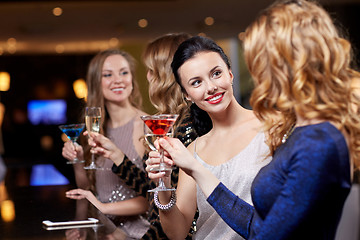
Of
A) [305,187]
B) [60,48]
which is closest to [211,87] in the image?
[305,187]

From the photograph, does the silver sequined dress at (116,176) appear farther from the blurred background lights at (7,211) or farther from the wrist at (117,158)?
the blurred background lights at (7,211)

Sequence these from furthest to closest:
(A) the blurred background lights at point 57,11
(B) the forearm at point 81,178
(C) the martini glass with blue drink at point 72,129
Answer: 1. (A) the blurred background lights at point 57,11
2. (B) the forearm at point 81,178
3. (C) the martini glass with blue drink at point 72,129

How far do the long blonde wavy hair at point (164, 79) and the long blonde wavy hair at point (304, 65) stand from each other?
4.68ft

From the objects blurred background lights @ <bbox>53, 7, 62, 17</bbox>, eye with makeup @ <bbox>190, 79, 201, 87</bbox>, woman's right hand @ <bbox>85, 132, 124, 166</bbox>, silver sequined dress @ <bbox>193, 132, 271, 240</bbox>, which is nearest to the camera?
silver sequined dress @ <bbox>193, 132, 271, 240</bbox>

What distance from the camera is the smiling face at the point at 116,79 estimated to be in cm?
392

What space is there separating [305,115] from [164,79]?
5.39ft

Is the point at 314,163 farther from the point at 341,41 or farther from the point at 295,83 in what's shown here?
the point at 341,41

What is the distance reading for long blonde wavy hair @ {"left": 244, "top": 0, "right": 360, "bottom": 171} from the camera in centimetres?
159

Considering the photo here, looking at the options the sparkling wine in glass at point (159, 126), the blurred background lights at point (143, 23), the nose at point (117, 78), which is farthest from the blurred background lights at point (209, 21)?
the sparkling wine in glass at point (159, 126)

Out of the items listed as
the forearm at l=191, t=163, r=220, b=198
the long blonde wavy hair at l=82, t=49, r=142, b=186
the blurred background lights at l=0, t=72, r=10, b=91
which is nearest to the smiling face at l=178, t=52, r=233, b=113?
the forearm at l=191, t=163, r=220, b=198

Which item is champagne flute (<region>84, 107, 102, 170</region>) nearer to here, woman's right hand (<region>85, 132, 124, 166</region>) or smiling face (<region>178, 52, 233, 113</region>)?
woman's right hand (<region>85, 132, 124, 166</region>)

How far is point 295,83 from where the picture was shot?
1598 millimetres

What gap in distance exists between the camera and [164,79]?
10.4ft

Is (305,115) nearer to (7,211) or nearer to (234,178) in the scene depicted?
(234,178)
